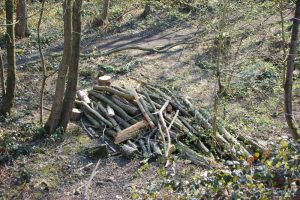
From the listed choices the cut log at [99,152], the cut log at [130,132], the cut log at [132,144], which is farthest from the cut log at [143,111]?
the cut log at [99,152]

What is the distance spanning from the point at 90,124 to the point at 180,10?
12.7 meters

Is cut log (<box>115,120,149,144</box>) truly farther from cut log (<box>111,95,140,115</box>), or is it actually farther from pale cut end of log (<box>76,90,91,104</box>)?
pale cut end of log (<box>76,90,91,104</box>)

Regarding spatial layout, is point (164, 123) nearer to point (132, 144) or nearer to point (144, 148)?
point (144, 148)

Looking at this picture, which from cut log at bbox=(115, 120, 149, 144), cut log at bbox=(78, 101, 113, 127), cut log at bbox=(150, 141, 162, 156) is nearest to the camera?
cut log at bbox=(150, 141, 162, 156)

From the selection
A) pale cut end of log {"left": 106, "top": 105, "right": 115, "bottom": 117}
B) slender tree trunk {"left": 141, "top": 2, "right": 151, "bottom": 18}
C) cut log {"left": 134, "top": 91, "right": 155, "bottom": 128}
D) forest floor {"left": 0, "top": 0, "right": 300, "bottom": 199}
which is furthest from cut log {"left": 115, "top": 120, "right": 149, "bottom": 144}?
slender tree trunk {"left": 141, "top": 2, "right": 151, "bottom": 18}

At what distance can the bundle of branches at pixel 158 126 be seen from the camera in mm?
10297

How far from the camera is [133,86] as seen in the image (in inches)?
533

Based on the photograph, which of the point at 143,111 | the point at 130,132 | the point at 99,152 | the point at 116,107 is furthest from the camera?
the point at 116,107

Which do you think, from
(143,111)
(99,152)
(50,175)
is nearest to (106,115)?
(143,111)

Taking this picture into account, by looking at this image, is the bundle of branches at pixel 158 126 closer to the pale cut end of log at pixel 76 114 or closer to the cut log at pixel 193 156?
the cut log at pixel 193 156

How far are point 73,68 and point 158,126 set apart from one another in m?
2.53

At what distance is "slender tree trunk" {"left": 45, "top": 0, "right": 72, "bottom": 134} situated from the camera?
958cm

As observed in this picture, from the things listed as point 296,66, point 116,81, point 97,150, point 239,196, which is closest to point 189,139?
point 97,150

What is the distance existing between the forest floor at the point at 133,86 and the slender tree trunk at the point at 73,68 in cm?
61
